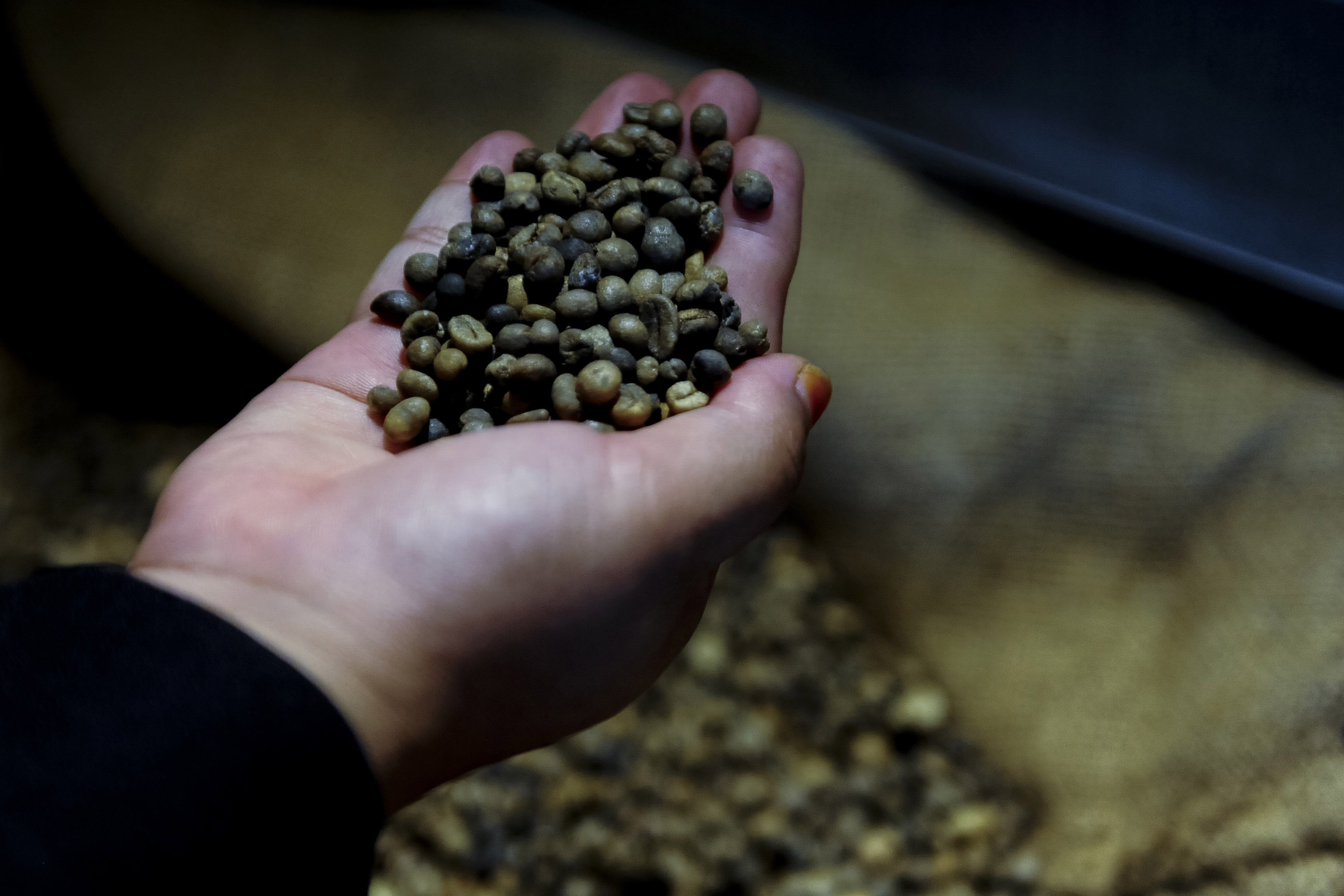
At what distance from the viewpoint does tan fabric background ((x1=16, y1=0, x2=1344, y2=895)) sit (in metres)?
1.51

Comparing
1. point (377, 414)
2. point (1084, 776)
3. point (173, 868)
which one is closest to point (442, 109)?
point (377, 414)

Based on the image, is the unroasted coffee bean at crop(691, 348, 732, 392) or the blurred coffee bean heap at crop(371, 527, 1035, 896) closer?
the unroasted coffee bean at crop(691, 348, 732, 392)

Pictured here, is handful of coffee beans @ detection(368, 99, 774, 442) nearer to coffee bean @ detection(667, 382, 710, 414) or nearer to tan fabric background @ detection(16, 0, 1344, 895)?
coffee bean @ detection(667, 382, 710, 414)

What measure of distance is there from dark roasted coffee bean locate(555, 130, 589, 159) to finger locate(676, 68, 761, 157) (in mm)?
166

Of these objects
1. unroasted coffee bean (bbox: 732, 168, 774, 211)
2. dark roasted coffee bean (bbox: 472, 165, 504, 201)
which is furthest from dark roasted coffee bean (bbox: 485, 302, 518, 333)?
unroasted coffee bean (bbox: 732, 168, 774, 211)

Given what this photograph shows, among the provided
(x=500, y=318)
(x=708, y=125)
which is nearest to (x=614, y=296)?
(x=500, y=318)

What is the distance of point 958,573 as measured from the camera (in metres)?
1.79

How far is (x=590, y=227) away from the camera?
1.31 meters

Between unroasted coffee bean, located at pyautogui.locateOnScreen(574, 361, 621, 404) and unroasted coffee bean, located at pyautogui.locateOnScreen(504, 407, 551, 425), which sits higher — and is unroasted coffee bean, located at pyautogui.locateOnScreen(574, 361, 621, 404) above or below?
above

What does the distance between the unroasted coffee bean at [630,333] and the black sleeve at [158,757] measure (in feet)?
1.83

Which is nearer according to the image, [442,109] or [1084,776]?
[1084,776]

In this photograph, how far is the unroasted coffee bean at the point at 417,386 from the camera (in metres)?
1.18

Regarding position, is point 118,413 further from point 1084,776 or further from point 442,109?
point 1084,776

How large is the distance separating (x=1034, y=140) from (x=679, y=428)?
1164 millimetres
